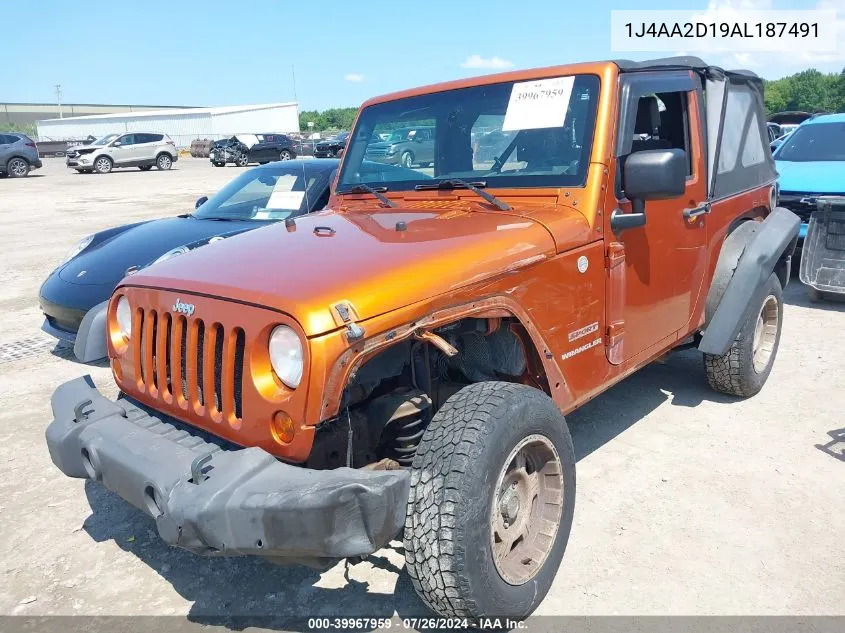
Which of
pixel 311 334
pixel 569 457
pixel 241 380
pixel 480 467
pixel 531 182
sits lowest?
pixel 569 457

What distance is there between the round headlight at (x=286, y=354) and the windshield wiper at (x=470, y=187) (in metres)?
1.32

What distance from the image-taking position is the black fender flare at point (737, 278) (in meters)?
4.02

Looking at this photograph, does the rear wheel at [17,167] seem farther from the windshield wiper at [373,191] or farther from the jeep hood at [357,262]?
the jeep hood at [357,262]

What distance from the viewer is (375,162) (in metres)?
3.95

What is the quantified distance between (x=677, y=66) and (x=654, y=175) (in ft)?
3.78

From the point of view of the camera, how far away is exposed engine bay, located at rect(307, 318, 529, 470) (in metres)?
2.51

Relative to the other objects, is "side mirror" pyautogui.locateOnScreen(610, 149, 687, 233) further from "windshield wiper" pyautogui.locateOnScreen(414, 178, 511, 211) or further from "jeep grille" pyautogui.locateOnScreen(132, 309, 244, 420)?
"jeep grille" pyautogui.locateOnScreen(132, 309, 244, 420)

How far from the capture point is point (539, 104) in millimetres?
3309

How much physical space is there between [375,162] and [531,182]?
107 centimetres

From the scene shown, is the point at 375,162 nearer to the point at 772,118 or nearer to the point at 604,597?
the point at 604,597

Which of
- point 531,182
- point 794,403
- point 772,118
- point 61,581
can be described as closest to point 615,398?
point 794,403

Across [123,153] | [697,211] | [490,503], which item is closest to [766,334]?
[697,211]

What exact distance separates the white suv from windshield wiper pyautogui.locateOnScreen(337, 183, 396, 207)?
1115 inches

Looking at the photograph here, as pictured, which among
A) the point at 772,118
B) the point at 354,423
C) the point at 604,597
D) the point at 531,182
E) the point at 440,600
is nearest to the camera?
the point at 440,600
